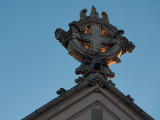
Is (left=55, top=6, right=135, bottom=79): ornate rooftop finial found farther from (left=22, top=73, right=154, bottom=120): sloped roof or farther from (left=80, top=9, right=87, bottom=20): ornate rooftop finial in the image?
(left=22, top=73, right=154, bottom=120): sloped roof

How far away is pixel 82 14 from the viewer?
1275cm

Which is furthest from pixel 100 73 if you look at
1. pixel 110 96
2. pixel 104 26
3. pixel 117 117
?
pixel 104 26

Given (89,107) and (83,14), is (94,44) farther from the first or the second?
(89,107)

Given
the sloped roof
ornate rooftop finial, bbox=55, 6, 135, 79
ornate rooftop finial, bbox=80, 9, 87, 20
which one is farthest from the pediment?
ornate rooftop finial, bbox=80, 9, 87, 20

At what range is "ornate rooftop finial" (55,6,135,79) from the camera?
9.98 m

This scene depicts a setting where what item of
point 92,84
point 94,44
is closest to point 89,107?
point 92,84

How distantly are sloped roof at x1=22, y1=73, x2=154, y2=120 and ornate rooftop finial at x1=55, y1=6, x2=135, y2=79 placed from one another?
1.74 feet

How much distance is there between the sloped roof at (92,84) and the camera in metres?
8.20

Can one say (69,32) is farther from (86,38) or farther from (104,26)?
(104,26)

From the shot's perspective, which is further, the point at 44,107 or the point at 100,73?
the point at 100,73

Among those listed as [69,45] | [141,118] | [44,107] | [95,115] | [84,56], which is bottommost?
[141,118]

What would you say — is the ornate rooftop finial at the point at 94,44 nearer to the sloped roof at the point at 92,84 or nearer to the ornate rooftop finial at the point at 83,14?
the ornate rooftop finial at the point at 83,14

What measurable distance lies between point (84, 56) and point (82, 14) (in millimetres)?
2750

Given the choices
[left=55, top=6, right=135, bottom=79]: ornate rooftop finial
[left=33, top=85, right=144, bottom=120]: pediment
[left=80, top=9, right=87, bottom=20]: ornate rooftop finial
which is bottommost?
[left=33, top=85, right=144, bottom=120]: pediment
